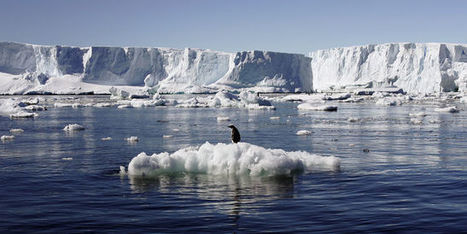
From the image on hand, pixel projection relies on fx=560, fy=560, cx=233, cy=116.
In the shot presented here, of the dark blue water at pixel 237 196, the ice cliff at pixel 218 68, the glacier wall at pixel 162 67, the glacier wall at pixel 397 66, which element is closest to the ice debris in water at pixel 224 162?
the dark blue water at pixel 237 196

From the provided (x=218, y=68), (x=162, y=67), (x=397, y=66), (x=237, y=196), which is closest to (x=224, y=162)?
(x=237, y=196)

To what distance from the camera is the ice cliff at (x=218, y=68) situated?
13262cm

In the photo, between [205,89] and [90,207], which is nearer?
[90,207]

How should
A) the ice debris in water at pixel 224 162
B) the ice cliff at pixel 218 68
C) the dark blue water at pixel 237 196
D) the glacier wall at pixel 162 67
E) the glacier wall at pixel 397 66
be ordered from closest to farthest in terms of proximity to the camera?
the dark blue water at pixel 237 196
the ice debris in water at pixel 224 162
the glacier wall at pixel 397 66
the ice cliff at pixel 218 68
the glacier wall at pixel 162 67

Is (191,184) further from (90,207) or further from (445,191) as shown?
(445,191)

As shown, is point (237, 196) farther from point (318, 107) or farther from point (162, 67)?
point (162, 67)

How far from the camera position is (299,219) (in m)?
9.09

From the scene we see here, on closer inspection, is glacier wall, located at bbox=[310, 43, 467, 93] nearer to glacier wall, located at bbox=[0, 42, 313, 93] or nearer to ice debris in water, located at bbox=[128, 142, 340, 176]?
glacier wall, located at bbox=[0, 42, 313, 93]

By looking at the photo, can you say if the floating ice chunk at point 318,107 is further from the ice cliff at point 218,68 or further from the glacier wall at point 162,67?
the glacier wall at point 162,67

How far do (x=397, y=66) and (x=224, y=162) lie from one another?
13259cm

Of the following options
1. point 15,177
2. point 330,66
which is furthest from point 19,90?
point 15,177

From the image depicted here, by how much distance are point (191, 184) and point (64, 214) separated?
3451mm

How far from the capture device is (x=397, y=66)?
139 m

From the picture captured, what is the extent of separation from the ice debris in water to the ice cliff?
112155 millimetres
